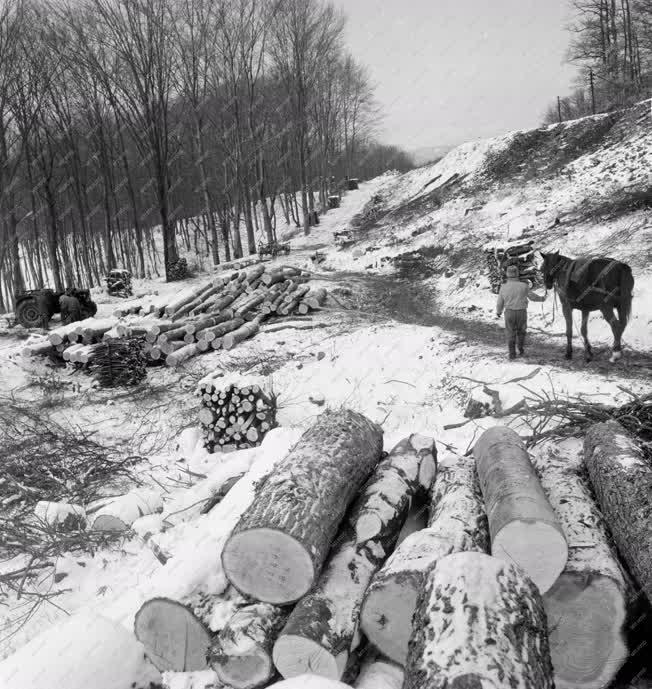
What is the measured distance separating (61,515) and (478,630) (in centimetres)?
435

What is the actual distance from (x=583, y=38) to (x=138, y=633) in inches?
1611

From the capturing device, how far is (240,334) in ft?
41.5

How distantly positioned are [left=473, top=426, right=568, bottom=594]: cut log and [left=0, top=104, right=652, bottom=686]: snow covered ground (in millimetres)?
1688

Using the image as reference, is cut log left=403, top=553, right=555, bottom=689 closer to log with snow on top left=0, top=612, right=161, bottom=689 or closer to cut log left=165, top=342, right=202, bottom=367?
log with snow on top left=0, top=612, right=161, bottom=689

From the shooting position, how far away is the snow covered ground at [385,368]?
14.0ft

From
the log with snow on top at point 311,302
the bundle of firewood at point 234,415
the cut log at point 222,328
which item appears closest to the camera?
the bundle of firewood at point 234,415

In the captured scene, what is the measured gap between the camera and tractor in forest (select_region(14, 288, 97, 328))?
15.6 m

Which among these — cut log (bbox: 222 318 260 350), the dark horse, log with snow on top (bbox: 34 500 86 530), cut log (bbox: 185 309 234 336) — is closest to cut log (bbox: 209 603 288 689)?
log with snow on top (bbox: 34 500 86 530)

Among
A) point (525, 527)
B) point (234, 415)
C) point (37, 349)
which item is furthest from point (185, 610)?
point (37, 349)

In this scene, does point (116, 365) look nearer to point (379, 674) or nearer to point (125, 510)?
point (125, 510)

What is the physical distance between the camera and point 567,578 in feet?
8.49

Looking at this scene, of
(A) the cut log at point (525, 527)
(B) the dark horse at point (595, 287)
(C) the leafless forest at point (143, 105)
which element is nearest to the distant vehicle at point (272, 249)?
(C) the leafless forest at point (143, 105)

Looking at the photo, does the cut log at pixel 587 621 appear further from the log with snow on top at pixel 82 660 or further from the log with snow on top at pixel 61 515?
the log with snow on top at pixel 61 515

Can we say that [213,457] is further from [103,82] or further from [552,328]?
[103,82]
